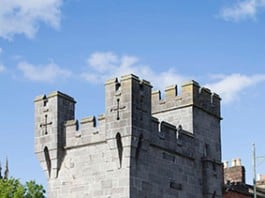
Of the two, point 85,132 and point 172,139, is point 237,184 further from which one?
point 85,132

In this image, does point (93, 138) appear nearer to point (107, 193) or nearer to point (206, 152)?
point (107, 193)

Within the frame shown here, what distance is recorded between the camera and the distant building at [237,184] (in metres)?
37.8

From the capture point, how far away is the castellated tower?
29891mm

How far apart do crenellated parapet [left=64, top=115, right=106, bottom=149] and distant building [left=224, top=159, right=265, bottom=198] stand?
8.88 m

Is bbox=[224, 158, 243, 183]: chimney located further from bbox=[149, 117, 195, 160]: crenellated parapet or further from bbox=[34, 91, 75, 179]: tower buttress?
bbox=[34, 91, 75, 179]: tower buttress

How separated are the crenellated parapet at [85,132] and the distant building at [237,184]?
8.88 m

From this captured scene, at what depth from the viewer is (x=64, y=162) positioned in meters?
31.9

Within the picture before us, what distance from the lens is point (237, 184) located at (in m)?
39.4

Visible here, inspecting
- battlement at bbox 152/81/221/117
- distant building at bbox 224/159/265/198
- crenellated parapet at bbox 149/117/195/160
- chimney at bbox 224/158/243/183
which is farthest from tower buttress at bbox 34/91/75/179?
chimney at bbox 224/158/243/183

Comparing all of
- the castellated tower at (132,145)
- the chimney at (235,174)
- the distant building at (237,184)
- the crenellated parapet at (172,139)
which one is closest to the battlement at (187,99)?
the castellated tower at (132,145)

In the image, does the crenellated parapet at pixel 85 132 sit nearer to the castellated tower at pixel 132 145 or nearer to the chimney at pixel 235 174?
the castellated tower at pixel 132 145

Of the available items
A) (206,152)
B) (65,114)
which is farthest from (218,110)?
(65,114)

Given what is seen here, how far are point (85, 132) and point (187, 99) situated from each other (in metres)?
5.25

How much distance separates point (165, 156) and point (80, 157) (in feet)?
11.3
